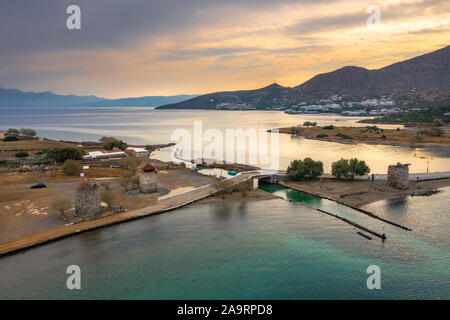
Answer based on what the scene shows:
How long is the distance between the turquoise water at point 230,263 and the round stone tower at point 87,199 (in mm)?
4307

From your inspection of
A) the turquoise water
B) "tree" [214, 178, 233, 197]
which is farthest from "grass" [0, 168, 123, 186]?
the turquoise water

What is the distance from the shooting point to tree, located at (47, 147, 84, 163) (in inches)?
3118

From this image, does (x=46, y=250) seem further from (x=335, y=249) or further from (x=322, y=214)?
(x=322, y=214)

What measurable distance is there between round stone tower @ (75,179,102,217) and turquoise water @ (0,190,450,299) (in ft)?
14.1

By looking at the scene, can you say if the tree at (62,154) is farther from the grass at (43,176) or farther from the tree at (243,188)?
the tree at (243,188)

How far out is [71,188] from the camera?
2148 inches

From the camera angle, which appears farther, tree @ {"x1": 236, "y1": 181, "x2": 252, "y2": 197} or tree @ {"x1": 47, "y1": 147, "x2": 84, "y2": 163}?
tree @ {"x1": 47, "y1": 147, "x2": 84, "y2": 163}

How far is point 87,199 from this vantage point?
40656 mm

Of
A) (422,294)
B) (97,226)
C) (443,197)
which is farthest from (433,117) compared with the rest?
(97,226)

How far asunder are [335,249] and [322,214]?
11334 mm

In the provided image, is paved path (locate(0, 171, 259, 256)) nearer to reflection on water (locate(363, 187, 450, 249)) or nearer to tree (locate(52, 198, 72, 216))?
tree (locate(52, 198, 72, 216))

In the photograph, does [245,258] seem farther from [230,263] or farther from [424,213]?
[424,213]

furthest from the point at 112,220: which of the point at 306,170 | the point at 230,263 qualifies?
the point at 306,170

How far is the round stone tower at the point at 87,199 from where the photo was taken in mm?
40062
